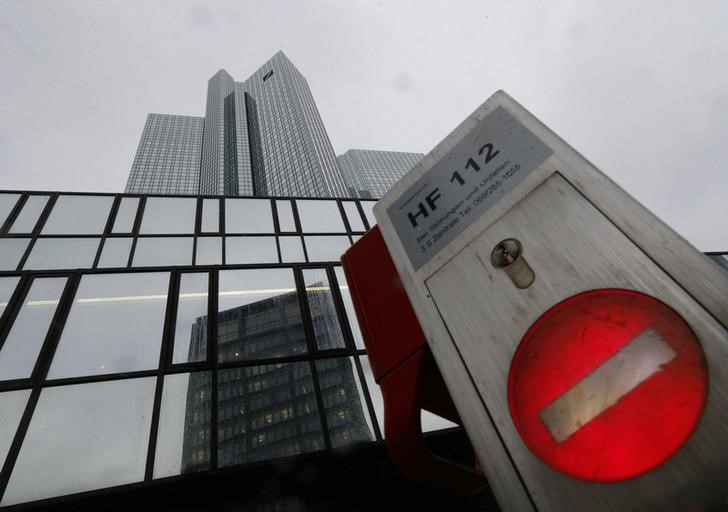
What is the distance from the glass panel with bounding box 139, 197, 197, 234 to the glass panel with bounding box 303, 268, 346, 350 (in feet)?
13.3

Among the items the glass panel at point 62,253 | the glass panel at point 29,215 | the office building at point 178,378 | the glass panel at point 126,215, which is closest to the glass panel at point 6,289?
the office building at point 178,378

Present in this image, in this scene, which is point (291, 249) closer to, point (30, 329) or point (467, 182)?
point (30, 329)

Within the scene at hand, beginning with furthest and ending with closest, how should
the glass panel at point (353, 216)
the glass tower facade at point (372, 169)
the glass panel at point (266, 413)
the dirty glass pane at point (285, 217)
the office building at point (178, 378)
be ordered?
the glass tower facade at point (372, 169)
the glass panel at point (353, 216)
the dirty glass pane at point (285, 217)
the glass panel at point (266, 413)
the office building at point (178, 378)

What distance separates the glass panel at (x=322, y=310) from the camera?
24.4 feet

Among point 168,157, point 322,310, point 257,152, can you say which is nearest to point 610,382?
point 322,310

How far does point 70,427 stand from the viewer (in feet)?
17.7

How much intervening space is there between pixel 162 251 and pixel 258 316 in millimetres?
3659

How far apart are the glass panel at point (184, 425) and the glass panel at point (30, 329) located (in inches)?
90.0

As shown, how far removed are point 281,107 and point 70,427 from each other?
316ft

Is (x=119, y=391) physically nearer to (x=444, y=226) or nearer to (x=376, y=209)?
(x=376, y=209)

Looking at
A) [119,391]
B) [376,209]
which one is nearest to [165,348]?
[119,391]

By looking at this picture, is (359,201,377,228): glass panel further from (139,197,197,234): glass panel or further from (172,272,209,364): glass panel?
(172,272,209,364): glass panel

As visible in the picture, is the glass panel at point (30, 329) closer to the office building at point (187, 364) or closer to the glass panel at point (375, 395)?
the office building at point (187, 364)

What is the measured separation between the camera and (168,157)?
92.3 metres
